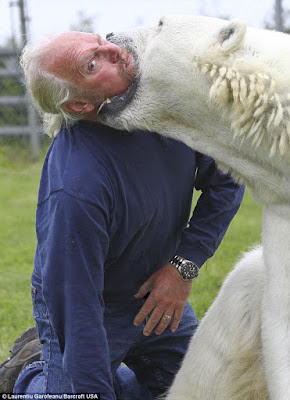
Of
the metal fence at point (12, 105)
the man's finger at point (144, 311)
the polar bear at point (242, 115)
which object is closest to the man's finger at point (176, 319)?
the man's finger at point (144, 311)

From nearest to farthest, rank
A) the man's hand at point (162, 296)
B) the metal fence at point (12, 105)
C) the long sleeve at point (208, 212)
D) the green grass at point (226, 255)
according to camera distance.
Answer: the man's hand at point (162, 296)
the long sleeve at point (208, 212)
the green grass at point (226, 255)
the metal fence at point (12, 105)

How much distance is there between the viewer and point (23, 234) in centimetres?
739

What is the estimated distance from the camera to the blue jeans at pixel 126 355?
3240mm

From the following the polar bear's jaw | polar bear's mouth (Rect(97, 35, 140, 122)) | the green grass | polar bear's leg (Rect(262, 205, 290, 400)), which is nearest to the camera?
the polar bear's jaw

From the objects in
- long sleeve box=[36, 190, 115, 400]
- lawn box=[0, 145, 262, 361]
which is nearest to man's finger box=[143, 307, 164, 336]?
long sleeve box=[36, 190, 115, 400]

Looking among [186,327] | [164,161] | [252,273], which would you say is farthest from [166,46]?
[186,327]

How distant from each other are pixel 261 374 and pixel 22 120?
8.47 meters

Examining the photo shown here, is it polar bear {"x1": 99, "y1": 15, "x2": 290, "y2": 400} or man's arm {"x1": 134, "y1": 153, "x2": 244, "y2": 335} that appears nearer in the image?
polar bear {"x1": 99, "y1": 15, "x2": 290, "y2": 400}

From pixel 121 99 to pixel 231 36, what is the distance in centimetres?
45

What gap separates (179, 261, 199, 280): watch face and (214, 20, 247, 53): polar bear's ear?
1.03 metres

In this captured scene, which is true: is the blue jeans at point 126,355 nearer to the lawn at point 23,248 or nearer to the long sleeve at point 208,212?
the long sleeve at point 208,212

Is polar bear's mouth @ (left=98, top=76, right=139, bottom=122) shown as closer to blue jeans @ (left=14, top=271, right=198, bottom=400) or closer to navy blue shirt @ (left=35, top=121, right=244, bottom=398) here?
navy blue shirt @ (left=35, top=121, right=244, bottom=398)

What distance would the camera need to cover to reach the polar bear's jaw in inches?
94.0

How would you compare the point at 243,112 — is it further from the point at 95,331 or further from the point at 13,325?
the point at 13,325
